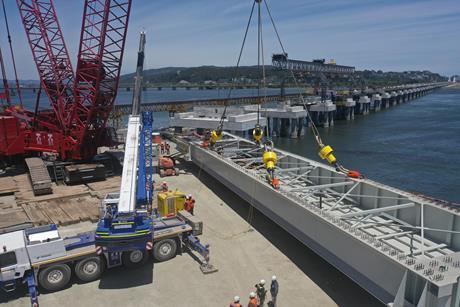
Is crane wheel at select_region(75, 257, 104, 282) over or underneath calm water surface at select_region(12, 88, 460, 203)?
over

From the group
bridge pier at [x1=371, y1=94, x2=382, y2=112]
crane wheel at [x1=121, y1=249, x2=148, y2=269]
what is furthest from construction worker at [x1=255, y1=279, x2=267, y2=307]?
bridge pier at [x1=371, y1=94, x2=382, y2=112]

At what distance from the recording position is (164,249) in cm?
1531

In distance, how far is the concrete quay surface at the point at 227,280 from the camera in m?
12.7

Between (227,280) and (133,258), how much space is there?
3904mm

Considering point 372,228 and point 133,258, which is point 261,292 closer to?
point 133,258

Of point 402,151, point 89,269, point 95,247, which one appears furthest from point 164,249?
point 402,151

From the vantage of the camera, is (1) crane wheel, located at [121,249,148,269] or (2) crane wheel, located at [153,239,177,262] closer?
(1) crane wheel, located at [121,249,148,269]

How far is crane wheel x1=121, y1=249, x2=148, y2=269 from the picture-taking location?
14516 mm

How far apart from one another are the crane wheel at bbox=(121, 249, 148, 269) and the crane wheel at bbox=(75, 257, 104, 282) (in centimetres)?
94

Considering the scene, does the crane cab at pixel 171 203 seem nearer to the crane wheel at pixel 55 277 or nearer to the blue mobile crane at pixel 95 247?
the blue mobile crane at pixel 95 247

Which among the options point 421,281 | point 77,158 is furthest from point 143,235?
point 77,158

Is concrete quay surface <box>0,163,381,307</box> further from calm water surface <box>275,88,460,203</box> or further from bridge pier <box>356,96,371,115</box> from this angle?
bridge pier <box>356,96,371,115</box>

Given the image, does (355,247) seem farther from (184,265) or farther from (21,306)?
(21,306)

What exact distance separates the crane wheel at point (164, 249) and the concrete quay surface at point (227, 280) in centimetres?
30
